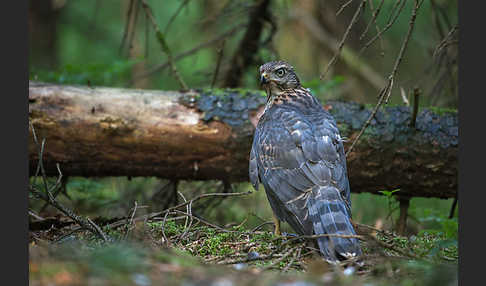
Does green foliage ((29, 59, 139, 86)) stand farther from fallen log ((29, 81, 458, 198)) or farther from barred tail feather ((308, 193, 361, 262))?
barred tail feather ((308, 193, 361, 262))

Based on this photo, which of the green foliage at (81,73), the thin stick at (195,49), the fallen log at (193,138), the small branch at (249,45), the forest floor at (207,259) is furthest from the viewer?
the small branch at (249,45)

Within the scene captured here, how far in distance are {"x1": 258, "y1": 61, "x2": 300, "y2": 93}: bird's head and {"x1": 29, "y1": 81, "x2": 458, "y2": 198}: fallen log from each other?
0.65 m

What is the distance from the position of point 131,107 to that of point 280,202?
243 cm

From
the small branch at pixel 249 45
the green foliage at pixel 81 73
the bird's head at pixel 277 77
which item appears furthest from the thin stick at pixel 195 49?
the bird's head at pixel 277 77

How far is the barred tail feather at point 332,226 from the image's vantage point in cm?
362

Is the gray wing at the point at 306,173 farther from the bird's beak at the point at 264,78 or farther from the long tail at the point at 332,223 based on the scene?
the bird's beak at the point at 264,78

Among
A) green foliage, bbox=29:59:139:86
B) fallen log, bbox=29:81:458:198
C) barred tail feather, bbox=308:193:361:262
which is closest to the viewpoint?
barred tail feather, bbox=308:193:361:262

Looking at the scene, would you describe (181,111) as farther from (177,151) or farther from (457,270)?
(457,270)

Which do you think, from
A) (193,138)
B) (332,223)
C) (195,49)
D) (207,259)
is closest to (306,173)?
(332,223)

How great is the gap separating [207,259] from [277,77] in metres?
2.27

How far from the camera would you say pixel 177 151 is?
19.0 ft

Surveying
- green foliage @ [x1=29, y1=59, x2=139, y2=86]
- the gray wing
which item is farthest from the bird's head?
green foliage @ [x1=29, y1=59, x2=139, y2=86]

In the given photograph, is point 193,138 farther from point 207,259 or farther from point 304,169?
point 207,259

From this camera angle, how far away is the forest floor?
236cm
